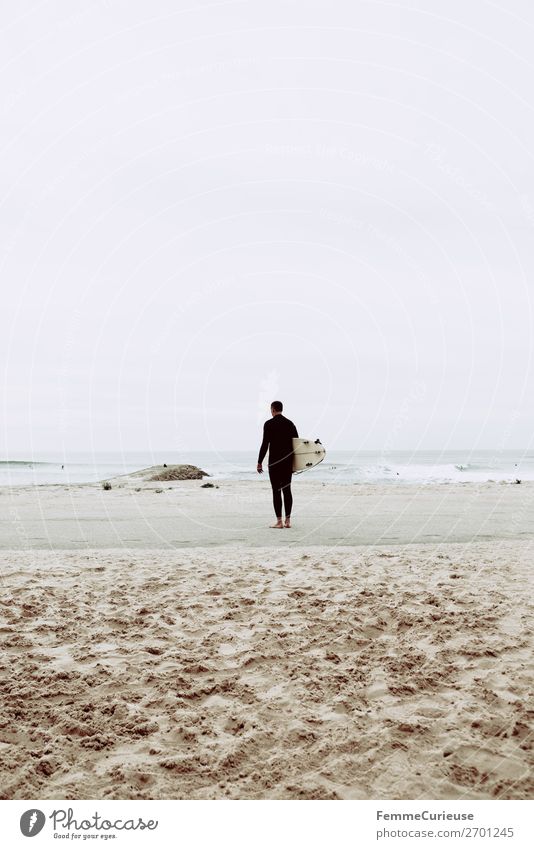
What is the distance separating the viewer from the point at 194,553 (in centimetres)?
899

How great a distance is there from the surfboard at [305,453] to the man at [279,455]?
1.57ft

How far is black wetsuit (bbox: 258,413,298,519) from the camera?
12.1m

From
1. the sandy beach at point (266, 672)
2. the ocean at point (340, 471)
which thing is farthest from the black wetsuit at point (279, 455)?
the ocean at point (340, 471)

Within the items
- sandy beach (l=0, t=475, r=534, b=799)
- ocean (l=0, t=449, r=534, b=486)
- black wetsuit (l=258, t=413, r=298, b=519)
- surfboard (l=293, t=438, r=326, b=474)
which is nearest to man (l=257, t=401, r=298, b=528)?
black wetsuit (l=258, t=413, r=298, b=519)

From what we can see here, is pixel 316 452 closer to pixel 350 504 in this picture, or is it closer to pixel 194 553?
pixel 350 504

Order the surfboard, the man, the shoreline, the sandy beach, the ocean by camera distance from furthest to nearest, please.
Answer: the ocean → the surfboard → the man → the shoreline → the sandy beach

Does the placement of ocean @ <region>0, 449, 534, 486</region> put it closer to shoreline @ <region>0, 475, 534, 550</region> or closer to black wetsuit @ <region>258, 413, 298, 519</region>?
shoreline @ <region>0, 475, 534, 550</region>

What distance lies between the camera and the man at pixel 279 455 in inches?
475

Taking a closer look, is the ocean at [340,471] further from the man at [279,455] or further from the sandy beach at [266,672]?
the sandy beach at [266,672]

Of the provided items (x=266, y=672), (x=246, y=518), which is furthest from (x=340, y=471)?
(x=266, y=672)

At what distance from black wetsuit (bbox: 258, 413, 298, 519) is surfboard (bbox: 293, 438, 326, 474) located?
474 millimetres

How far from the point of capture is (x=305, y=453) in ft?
44.0

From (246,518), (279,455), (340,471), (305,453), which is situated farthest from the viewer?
(340,471)

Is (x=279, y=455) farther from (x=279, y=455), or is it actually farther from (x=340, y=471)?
(x=340, y=471)
